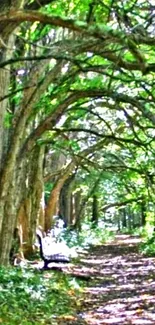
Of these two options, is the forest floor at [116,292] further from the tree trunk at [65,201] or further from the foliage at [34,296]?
the tree trunk at [65,201]

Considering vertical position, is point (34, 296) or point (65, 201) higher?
point (65, 201)

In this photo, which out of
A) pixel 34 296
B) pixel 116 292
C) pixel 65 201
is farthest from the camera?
pixel 65 201

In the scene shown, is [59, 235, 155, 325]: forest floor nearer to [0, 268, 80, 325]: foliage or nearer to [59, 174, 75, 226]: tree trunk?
[0, 268, 80, 325]: foliage

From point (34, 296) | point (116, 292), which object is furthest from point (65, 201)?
point (34, 296)

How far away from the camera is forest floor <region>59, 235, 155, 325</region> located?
9.52 metres

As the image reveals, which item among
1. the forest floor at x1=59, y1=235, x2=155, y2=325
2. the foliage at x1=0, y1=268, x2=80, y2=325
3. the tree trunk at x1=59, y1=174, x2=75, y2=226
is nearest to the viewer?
the foliage at x1=0, y1=268, x2=80, y2=325

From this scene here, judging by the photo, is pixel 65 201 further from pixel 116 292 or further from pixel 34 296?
pixel 34 296

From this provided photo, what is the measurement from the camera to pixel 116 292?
1269 cm

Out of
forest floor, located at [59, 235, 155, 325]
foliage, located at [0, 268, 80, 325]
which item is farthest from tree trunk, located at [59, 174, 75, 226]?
foliage, located at [0, 268, 80, 325]

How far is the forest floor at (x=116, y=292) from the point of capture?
952cm

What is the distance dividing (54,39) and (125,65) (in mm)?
6592

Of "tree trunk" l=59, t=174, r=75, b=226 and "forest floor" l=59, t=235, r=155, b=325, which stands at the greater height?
"tree trunk" l=59, t=174, r=75, b=226

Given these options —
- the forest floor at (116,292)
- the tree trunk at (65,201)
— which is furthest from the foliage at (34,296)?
the tree trunk at (65,201)

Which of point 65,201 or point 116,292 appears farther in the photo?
point 65,201
